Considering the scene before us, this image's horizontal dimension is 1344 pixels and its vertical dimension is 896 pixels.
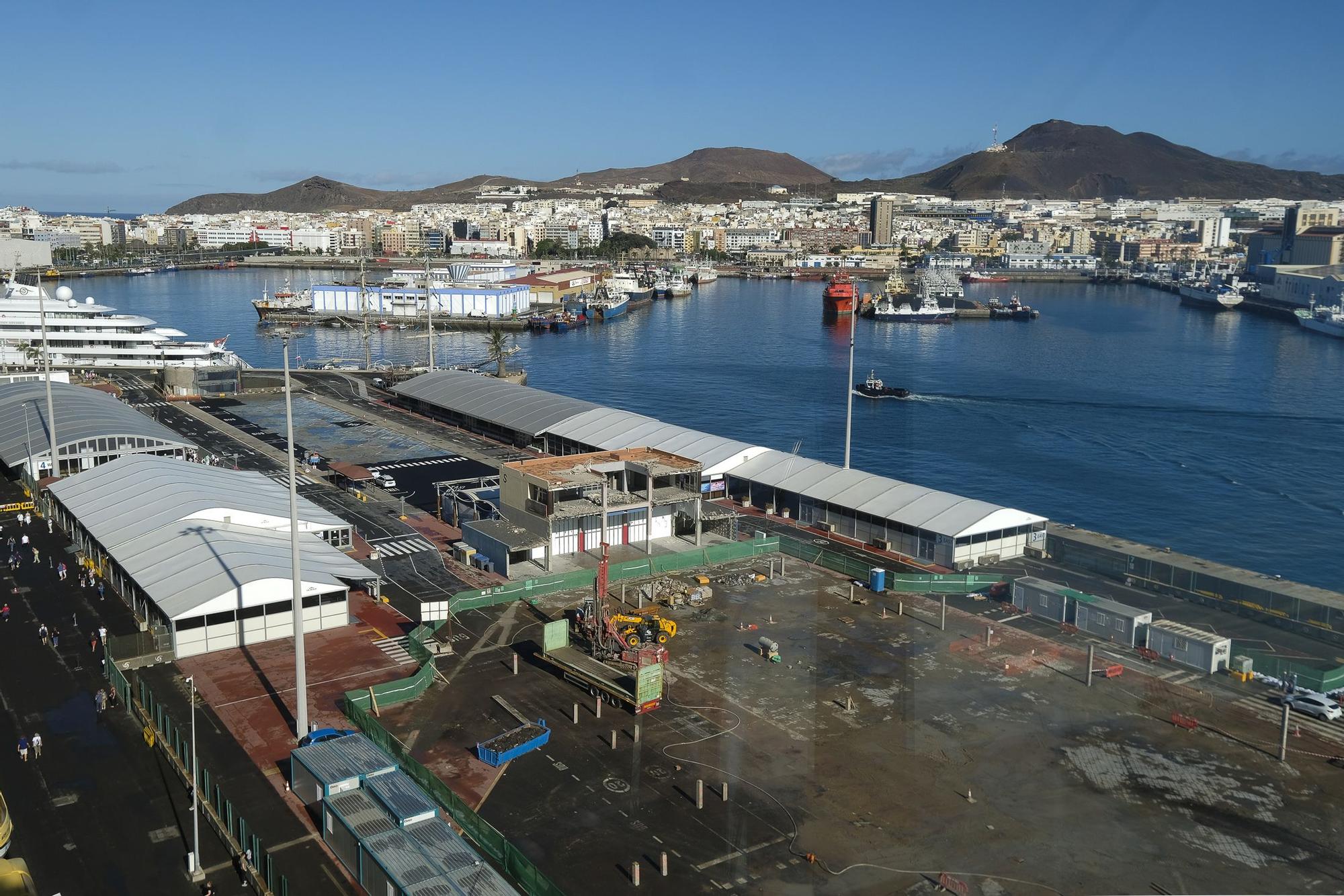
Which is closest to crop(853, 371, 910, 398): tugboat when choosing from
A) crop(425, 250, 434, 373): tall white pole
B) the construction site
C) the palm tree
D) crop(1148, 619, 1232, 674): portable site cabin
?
the palm tree

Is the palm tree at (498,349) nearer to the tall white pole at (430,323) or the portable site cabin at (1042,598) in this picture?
the tall white pole at (430,323)

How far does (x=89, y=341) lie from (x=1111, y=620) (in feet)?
157

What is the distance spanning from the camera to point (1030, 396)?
2127 inches

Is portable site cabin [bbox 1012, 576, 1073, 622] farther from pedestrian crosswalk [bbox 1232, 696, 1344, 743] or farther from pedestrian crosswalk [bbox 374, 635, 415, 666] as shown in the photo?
pedestrian crosswalk [bbox 374, 635, 415, 666]

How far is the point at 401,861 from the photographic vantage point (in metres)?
10.9

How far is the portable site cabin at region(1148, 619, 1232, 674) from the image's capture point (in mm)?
17094

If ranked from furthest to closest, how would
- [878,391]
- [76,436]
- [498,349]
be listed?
[498,349] → [878,391] → [76,436]

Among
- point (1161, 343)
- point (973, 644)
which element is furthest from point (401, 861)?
point (1161, 343)

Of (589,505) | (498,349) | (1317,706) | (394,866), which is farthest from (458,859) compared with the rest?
(498,349)

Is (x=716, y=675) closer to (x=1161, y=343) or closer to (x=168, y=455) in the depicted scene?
(x=168, y=455)

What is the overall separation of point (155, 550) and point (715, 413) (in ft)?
106

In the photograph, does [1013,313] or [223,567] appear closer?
[223,567]

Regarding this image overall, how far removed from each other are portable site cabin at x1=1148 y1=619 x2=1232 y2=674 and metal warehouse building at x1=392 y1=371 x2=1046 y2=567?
515cm

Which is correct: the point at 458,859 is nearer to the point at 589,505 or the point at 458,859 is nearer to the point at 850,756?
the point at 850,756
